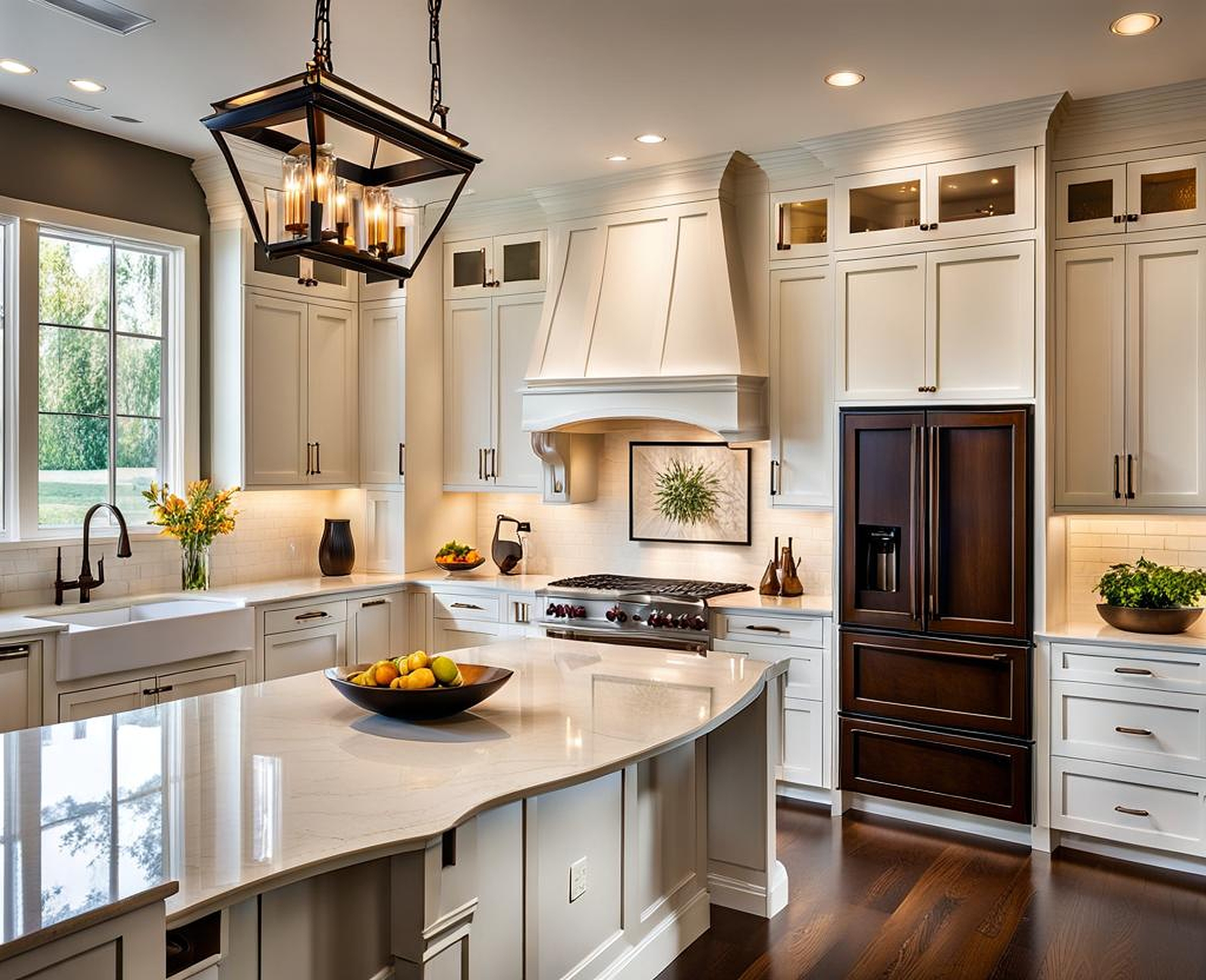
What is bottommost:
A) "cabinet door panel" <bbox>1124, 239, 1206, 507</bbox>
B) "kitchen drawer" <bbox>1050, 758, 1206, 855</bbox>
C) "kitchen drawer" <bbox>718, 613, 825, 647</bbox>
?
"kitchen drawer" <bbox>1050, 758, 1206, 855</bbox>

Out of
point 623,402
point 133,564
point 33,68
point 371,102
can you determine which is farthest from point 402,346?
point 371,102

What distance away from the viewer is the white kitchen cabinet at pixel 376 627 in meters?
5.45

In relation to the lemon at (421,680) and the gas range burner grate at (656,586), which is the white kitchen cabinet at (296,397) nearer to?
the gas range burner grate at (656,586)

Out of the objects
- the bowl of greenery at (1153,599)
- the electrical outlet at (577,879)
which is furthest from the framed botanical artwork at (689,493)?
the electrical outlet at (577,879)

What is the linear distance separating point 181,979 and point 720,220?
4.27m

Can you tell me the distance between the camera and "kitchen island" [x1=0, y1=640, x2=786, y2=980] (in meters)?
1.70

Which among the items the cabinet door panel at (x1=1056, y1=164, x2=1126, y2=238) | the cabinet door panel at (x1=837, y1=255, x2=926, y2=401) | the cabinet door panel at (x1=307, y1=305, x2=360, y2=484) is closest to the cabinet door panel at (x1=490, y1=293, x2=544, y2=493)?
the cabinet door panel at (x1=307, y1=305, x2=360, y2=484)

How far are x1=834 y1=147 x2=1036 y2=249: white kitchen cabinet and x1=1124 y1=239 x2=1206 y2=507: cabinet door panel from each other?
0.53 metres

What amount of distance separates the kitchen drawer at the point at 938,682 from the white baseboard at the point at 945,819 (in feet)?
1.37

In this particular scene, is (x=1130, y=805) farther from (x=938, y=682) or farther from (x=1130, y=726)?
(x=938, y=682)

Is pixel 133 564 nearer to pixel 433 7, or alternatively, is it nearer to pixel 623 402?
pixel 623 402

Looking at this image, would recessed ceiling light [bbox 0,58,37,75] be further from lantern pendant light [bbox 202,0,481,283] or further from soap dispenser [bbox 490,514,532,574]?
soap dispenser [bbox 490,514,532,574]

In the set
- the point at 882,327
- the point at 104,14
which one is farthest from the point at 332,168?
the point at 882,327

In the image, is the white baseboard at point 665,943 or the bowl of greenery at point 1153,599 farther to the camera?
the bowl of greenery at point 1153,599
